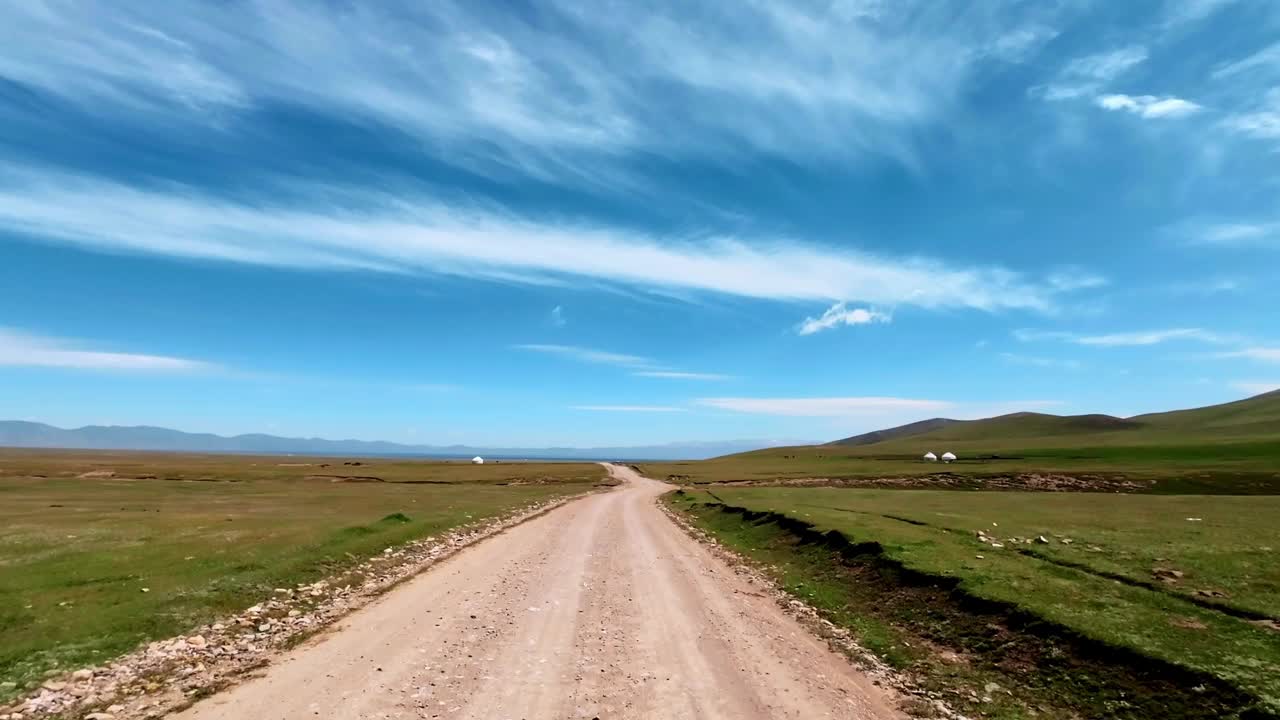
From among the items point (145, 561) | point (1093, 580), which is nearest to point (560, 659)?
point (1093, 580)

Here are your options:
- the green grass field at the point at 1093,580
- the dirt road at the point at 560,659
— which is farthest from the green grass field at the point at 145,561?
the green grass field at the point at 1093,580

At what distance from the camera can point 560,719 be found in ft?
33.4

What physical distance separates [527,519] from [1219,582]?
123ft

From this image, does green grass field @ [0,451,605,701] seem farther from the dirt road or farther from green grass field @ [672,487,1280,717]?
green grass field @ [672,487,1280,717]

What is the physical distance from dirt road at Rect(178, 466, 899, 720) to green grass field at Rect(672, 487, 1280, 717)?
9.17 feet

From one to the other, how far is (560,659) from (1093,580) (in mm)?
16240

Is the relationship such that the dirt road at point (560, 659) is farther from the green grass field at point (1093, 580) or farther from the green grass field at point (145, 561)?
the green grass field at point (145, 561)

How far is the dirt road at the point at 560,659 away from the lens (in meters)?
10.8

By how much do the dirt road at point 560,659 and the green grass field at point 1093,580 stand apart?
2.79 metres

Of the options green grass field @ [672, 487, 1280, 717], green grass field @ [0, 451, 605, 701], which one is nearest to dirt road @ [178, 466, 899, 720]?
green grass field @ [672, 487, 1280, 717]

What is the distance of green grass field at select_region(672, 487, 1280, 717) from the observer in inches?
491

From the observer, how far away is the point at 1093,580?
18.3 m

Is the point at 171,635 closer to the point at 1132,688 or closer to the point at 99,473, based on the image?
the point at 1132,688

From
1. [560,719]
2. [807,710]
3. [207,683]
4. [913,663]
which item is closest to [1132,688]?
[913,663]
